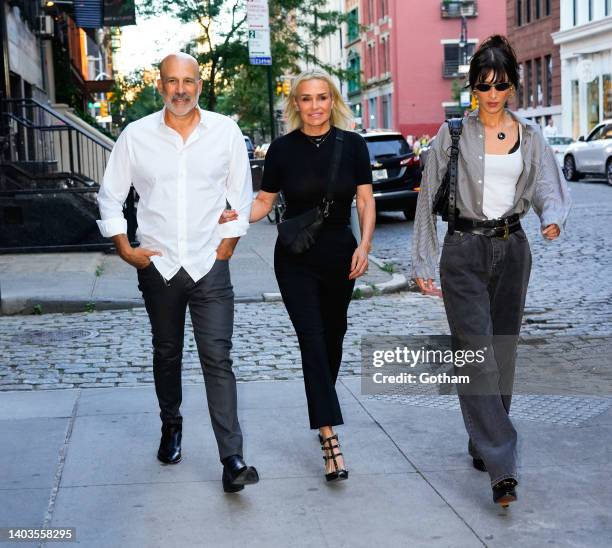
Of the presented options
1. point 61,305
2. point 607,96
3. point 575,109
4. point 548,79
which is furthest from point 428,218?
point 548,79

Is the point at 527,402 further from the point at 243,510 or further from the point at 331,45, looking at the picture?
the point at 331,45

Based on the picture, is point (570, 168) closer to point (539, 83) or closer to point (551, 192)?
point (539, 83)

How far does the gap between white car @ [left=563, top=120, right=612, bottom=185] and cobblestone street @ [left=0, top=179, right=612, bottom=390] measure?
52.6 feet

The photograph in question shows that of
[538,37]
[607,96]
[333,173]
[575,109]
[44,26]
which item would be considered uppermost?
[538,37]

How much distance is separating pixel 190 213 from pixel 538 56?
54.4 meters

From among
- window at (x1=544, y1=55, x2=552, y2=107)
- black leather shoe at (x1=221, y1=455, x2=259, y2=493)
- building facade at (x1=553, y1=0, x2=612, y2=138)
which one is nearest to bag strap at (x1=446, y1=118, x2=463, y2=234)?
black leather shoe at (x1=221, y1=455, x2=259, y2=493)

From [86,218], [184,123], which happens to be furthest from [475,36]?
[184,123]

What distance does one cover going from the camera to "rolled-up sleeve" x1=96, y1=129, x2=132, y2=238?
5195 mm

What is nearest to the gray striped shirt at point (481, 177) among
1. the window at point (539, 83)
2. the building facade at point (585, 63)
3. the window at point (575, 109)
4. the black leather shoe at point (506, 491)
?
the black leather shoe at point (506, 491)

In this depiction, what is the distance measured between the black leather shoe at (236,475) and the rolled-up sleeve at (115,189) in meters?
1.13

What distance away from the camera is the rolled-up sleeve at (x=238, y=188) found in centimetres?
518

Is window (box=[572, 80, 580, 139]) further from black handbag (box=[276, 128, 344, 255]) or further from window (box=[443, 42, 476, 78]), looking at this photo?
black handbag (box=[276, 128, 344, 255])

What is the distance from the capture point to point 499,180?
4.94 m

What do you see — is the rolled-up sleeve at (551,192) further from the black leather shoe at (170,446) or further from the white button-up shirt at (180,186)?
the black leather shoe at (170,446)
